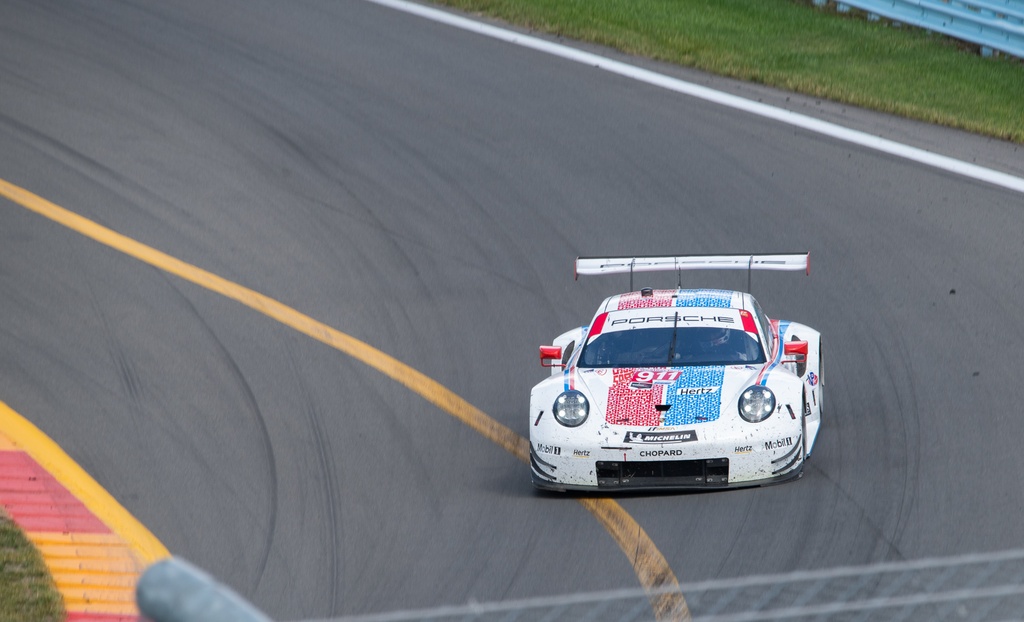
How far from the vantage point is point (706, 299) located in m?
10.6

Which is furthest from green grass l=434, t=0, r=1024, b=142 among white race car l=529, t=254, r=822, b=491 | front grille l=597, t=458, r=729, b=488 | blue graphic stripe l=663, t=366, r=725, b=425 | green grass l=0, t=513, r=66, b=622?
green grass l=0, t=513, r=66, b=622

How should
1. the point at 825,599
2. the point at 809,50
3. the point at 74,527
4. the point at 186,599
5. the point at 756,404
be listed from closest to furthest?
the point at 186,599
the point at 825,599
the point at 74,527
the point at 756,404
the point at 809,50

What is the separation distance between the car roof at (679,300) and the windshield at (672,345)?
32cm

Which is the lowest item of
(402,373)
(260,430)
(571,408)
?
(260,430)

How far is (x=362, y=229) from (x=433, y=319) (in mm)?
2403

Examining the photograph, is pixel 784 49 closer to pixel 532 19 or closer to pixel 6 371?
pixel 532 19

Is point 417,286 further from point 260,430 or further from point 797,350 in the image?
point 797,350

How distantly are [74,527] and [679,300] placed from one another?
14.9 ft

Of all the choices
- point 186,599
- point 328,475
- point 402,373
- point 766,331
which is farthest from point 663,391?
point 186,599

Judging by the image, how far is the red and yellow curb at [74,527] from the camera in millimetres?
7844

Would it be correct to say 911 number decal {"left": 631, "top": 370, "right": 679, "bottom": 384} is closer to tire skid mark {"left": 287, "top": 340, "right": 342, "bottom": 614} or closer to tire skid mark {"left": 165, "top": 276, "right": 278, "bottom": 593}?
tire skid mark {"left": 287, "top": 340, "right": 342, "bottom": 614}

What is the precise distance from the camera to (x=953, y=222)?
14.3 meters

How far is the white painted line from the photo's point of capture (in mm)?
15406

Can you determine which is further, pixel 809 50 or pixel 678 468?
pixel 809 50
